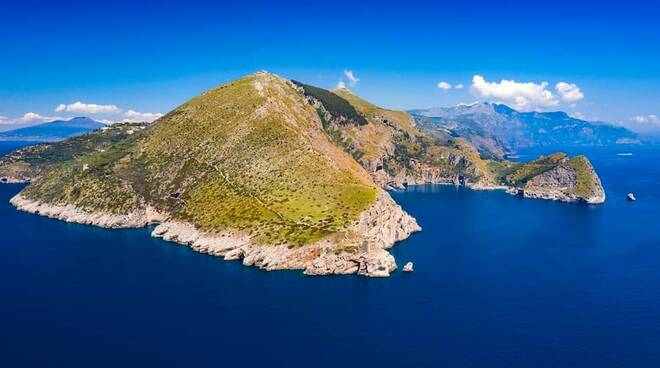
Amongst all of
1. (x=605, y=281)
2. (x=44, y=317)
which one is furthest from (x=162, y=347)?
(x=605, y=281)

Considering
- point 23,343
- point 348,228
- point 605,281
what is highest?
point 348,228

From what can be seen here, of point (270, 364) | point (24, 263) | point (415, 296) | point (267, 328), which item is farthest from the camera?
point (24, 263)

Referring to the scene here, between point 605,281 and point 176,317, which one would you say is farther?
point 605,281

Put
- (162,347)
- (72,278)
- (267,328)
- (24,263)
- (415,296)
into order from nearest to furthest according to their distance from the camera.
Answer: 1. (162,347)
2. (267,328)
3. (415,296)
4. (72,278)
5. (24,263)

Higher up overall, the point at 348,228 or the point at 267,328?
the point at 348,228

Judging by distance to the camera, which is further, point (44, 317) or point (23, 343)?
point (44, 317)

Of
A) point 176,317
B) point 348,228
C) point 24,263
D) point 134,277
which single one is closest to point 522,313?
point 348,228

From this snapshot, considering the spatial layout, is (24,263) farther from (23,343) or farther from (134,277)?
(23,343)

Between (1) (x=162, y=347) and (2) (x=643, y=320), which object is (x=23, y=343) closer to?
(1) (x=162, y=347)

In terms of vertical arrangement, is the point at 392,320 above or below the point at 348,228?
below
